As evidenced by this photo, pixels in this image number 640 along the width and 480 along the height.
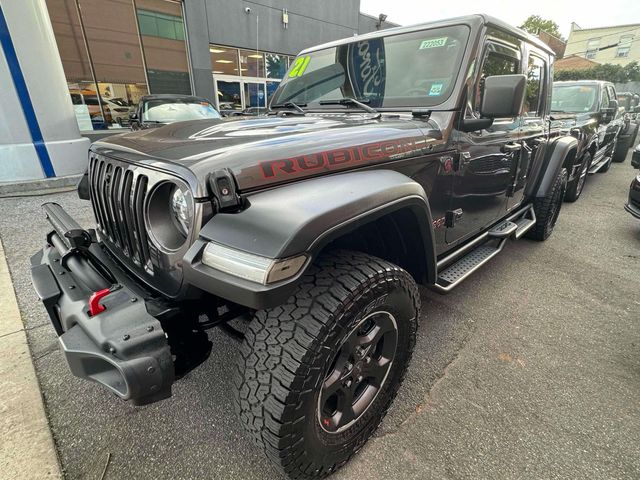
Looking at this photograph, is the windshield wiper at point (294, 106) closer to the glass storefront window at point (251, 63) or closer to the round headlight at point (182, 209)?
the round headlight at point (182, 209)

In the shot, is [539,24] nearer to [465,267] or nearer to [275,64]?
[275,64]

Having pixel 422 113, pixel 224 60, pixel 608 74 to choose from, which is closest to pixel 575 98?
pixel 422 113

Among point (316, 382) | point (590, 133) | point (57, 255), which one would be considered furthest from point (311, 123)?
point (590, 133)

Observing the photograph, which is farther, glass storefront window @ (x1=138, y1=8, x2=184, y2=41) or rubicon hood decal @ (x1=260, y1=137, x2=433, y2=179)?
glass storefront window @ (x1=138, y1=8, x2=184, y2=41)

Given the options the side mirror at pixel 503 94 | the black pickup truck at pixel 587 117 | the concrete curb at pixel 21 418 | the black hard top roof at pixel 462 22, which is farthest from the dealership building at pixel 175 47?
the concrete curb at pixel 21 418

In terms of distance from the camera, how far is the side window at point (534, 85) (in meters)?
2.96

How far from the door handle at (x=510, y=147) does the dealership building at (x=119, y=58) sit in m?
6.16

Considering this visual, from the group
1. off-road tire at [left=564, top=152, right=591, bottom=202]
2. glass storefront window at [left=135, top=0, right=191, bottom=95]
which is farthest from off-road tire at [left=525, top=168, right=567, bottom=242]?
glass storefront window at [left=135, top=0, right=191, bottom=95]

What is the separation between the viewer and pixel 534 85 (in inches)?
123

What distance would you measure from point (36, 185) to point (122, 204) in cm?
551

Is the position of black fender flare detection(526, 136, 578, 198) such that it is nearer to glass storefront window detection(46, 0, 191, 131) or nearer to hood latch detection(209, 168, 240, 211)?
hood latch detection(209, 168, 240, 211)

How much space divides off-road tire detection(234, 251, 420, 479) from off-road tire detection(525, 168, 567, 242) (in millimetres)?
3188

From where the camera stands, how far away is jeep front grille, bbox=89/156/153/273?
137 cm

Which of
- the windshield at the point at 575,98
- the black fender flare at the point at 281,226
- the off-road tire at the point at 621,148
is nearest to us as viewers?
the black fender flare at the point at 281,226
